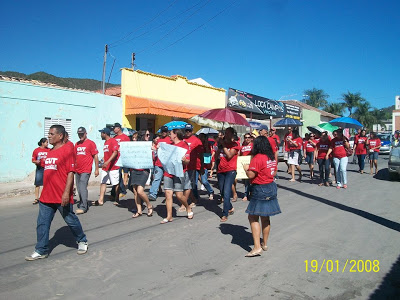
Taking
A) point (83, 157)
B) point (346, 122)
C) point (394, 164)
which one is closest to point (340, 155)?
point (346, 122)

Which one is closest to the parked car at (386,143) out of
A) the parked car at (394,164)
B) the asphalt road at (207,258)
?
the parked car at (394,164)

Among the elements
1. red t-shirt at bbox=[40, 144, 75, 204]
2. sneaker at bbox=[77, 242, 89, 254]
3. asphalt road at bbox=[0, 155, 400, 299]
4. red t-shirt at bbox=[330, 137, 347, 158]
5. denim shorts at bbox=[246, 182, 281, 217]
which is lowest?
asphalt road at bbox=[0, 155, 400, 299]

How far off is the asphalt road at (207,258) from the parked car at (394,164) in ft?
17.6

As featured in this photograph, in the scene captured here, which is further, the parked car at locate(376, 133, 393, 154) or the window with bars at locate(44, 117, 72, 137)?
the parked car at locate(376, 133, 393, 154)

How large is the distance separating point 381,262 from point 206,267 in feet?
7.68

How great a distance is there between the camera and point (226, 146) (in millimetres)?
6582

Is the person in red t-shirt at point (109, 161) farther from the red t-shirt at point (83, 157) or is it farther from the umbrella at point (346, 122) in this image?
the umbrella at point (346, 122)

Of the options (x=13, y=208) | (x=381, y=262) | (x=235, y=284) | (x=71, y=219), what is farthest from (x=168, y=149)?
(x=13, y=208)

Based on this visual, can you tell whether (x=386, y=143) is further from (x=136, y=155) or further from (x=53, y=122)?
(x=136, y=155)

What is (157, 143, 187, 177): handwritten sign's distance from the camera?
242 inches

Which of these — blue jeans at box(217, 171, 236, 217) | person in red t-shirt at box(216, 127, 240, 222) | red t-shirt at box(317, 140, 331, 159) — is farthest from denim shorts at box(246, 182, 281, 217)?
red t-shirt at box(317, 140, 331, 159)
